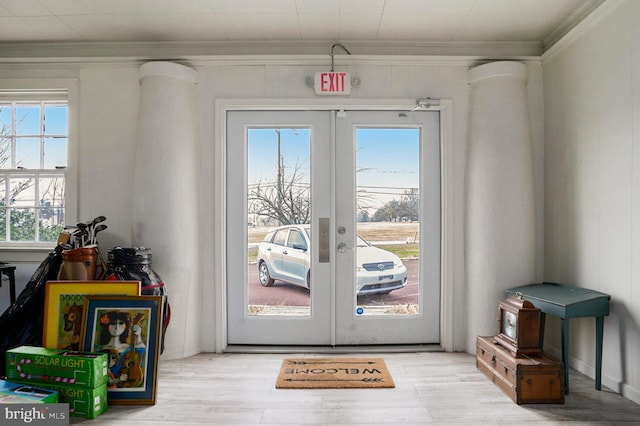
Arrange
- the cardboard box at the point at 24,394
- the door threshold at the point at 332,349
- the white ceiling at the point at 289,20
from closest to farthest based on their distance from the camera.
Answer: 1. the cardboard box at the point at 24,394
2. the white ceiling at the point at 289,20
3. the door threshold at the point at 332,349

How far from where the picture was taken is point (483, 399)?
2580 millimetres

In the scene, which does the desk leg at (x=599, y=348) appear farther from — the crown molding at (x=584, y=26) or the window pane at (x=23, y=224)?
the window pane at (x=23, y=224)

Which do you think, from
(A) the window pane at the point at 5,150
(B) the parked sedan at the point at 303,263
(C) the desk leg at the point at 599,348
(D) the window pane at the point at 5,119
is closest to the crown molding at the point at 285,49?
(D) the window pane at the point at 5,119

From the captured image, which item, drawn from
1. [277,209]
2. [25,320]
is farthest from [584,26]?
[25,320]

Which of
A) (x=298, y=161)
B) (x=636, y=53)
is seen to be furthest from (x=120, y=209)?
(x=636, y=53)

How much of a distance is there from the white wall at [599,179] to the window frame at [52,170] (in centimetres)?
405

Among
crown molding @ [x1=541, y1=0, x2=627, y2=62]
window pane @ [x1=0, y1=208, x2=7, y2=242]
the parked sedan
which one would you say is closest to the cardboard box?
the parked sedan

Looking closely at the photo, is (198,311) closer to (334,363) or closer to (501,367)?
(334,363)

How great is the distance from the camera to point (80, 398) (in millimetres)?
2320

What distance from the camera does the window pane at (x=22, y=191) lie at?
12.0 feet

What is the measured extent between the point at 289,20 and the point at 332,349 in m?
2.70

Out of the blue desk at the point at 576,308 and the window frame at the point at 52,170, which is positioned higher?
the window frame at the point at 52,170

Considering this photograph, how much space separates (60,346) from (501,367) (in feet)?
9.45

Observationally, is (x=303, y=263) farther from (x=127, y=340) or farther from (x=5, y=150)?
(x=5, y=150)
